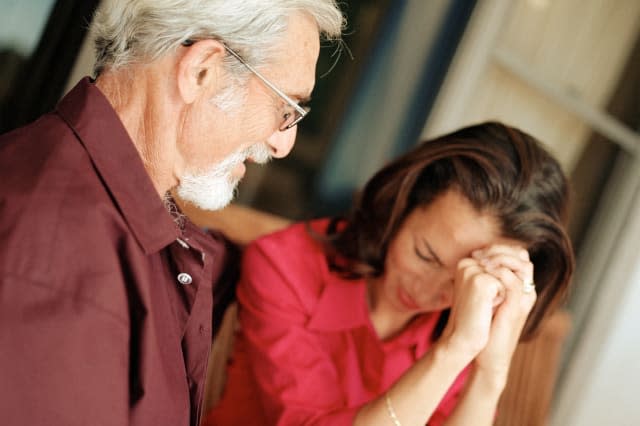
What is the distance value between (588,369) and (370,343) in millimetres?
1305

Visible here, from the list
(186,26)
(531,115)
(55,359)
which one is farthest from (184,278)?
(531,115)

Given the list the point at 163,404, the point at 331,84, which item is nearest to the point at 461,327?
the point at 163,404

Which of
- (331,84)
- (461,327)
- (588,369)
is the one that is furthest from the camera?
(588,369)

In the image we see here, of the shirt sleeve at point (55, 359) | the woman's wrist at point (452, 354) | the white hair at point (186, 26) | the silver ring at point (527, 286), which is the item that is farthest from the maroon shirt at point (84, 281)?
the silver ring at point (527, 286)

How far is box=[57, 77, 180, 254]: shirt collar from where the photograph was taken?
86 cm

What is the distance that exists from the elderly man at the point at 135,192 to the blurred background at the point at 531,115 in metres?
1.08

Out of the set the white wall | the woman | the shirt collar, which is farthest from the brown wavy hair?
the white wall

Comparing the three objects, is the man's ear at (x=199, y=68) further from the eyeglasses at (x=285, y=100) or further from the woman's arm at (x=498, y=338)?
the woman's arm at (x=498, y=338)

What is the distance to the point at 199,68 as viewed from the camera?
3.05ft

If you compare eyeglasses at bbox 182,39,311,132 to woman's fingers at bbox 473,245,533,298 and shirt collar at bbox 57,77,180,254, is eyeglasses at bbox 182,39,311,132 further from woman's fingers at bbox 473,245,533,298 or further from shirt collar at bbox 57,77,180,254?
woman's fingers at bbox 473,245,533,298

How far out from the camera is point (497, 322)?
4.27 feet

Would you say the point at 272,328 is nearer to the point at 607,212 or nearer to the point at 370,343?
the point at 370,343

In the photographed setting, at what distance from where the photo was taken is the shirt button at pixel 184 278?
3.32ft

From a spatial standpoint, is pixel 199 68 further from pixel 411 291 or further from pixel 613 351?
pixel 613 351
